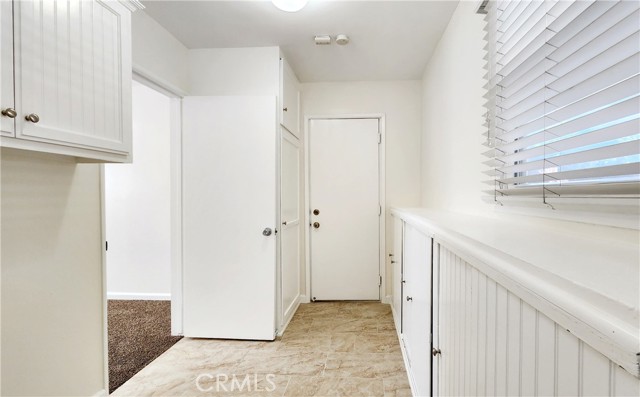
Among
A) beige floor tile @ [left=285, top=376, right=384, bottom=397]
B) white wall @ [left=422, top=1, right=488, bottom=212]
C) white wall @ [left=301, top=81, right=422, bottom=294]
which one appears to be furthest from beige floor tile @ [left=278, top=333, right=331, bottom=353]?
white wall @ [left=422, top=1, right=488, bottom=212]

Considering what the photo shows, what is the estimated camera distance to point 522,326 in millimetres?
601

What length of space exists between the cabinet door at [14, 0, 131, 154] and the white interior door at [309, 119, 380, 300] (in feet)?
7.00

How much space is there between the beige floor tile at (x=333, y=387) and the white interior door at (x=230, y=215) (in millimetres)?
620

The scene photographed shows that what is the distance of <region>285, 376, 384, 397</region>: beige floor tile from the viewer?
182cm

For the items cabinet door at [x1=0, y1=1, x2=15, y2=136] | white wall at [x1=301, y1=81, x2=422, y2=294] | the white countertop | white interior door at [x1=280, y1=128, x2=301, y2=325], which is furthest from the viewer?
white wall at [x1=301, y1=81, x2=422, y2=294]

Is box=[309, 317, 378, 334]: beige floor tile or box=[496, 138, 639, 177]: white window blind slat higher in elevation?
box=[496, 138, 639, 177]: white window blind slat

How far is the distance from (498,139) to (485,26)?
0.61m

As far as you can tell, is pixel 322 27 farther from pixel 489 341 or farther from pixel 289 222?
pixel 489 341

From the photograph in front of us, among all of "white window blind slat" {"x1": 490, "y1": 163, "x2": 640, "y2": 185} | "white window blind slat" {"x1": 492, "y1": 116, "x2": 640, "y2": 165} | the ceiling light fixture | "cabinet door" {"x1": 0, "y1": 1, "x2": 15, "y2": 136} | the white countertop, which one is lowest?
the white countertop

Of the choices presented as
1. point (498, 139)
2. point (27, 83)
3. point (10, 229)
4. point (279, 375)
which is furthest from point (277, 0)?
point (279, 375)

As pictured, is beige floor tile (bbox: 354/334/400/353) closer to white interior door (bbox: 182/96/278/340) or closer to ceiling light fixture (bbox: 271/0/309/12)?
white interior door (bbox: 182/96/278/340)

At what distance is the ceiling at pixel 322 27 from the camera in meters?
2.00

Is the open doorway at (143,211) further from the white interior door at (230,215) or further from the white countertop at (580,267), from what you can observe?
the white countertop at (580,267)

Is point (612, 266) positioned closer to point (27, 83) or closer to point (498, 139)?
point (498, 139)
